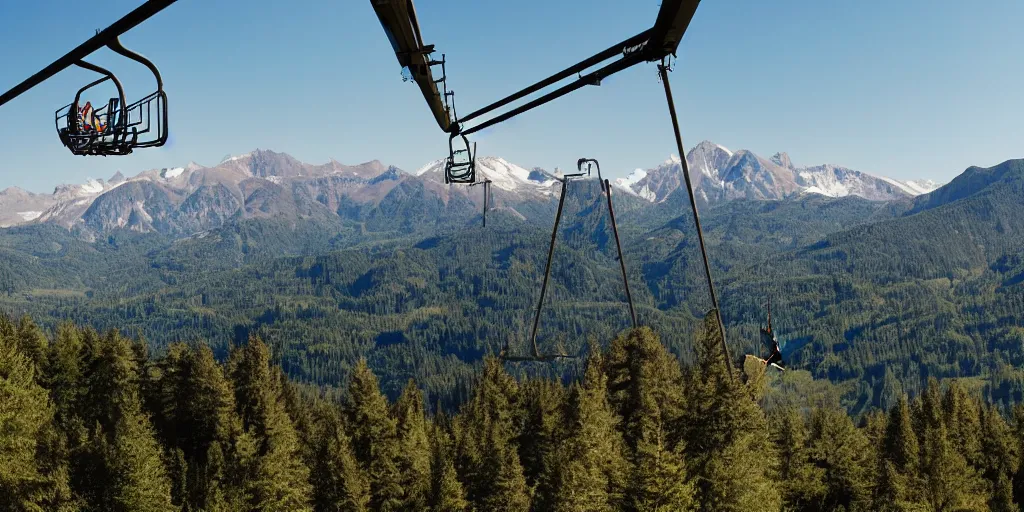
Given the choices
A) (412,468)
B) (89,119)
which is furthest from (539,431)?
(89,119)

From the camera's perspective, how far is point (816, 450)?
55.3m

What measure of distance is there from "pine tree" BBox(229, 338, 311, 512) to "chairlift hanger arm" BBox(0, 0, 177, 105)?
4189 cm

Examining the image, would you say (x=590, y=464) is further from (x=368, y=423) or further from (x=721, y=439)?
(x=368, y=423)

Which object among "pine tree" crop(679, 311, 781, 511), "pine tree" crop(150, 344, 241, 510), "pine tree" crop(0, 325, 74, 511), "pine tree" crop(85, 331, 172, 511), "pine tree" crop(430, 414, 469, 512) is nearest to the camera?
"pine tree" crop(679, 311, 781, 511)

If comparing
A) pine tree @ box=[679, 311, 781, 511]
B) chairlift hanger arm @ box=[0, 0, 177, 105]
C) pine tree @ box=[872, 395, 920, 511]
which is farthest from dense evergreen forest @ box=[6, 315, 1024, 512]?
chairlift hanger arm @ box=[0, 0, 177, 105]

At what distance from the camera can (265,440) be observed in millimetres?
53156

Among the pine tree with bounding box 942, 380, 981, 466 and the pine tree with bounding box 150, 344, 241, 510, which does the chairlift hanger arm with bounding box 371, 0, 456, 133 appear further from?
the pine tree with bounding box 942, 380, 981, 466

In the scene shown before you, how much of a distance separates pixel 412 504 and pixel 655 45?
48345mm

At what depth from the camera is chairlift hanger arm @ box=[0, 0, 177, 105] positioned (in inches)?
168

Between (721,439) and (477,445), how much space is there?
24.8 m

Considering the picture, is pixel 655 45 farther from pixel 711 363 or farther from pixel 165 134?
pixel 711 363

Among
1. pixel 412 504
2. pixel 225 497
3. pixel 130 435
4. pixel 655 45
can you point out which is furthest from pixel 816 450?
pixel 655 45

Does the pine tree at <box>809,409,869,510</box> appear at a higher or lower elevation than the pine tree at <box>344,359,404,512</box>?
lower

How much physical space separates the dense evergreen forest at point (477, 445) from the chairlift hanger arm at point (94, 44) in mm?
31128
